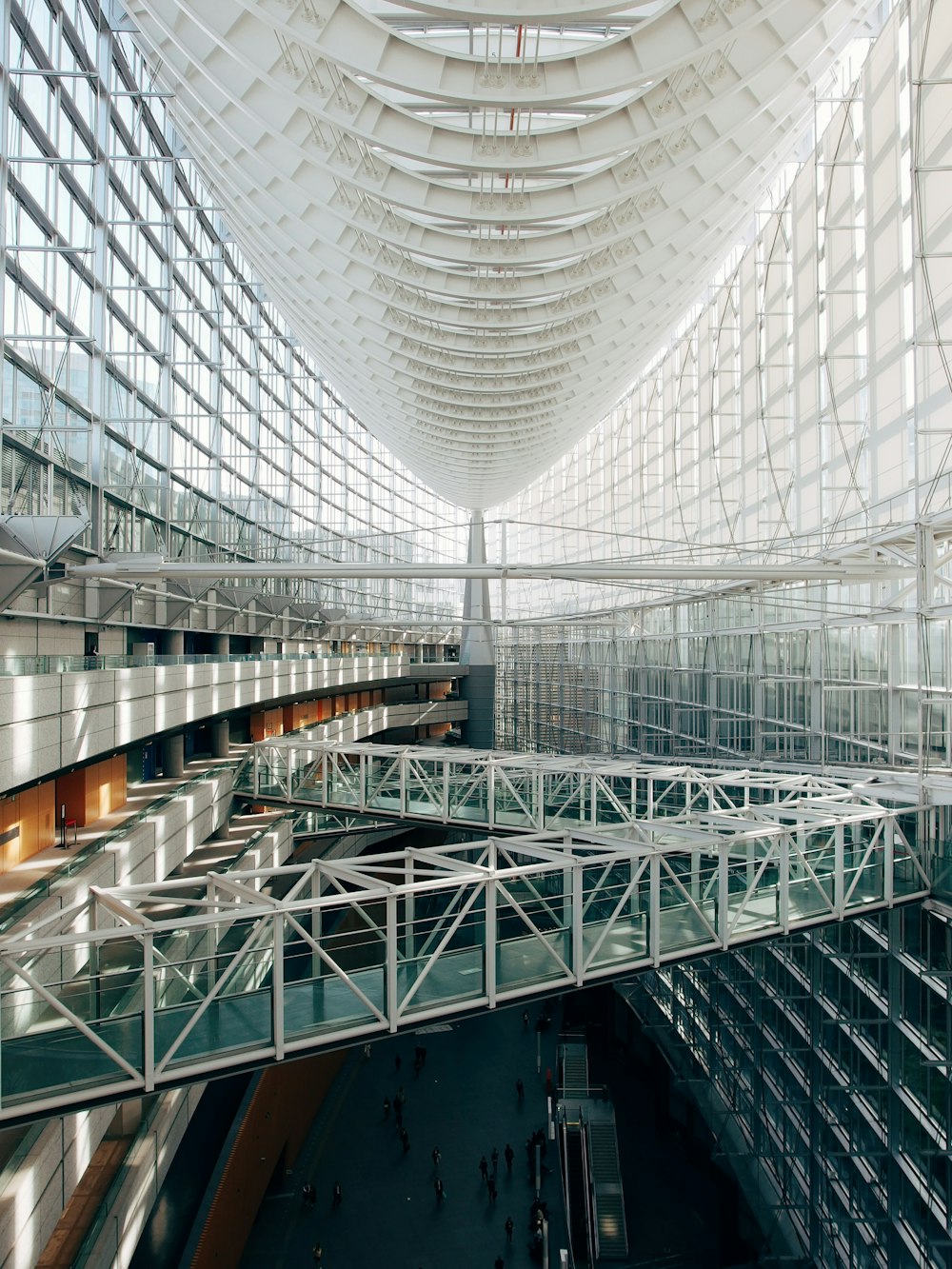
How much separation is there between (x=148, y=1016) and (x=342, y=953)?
2.32 m

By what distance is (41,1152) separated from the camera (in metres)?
9.99

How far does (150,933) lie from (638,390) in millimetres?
29581

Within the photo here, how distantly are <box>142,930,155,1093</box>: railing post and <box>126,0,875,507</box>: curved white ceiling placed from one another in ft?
27.3

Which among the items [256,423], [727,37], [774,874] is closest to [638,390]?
[256,423]

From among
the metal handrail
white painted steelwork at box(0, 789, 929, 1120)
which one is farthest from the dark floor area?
the metal handrail

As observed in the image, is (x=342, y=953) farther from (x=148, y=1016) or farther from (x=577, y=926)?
(x=577, y=926)

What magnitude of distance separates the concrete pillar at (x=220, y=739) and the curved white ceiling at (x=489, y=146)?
13.1 metres

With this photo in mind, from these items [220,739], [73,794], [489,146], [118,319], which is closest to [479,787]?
[73,794]

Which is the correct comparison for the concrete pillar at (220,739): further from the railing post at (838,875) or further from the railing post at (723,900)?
the railing post at (838,875)

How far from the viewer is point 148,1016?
8.34 m

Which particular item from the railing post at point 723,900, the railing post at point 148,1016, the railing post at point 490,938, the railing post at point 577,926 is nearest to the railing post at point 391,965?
the railing post at point 490,938

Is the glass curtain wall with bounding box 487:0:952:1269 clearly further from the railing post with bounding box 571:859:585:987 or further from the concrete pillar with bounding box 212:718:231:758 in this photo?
the concrete pillar with bounding box 212:718:231:758

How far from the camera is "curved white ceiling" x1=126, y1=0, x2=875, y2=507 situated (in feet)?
29.2

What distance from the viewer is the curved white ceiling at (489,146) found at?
8898mm
